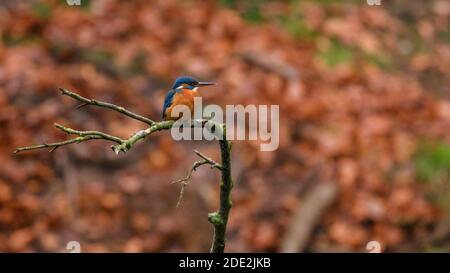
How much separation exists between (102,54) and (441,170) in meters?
4.02

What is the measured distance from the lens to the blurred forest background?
6.04 m

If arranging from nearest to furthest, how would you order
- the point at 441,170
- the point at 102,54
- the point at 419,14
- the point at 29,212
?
the point at 29,212 < the point at 441,170 < the point at 102,54 < the point at 419,14

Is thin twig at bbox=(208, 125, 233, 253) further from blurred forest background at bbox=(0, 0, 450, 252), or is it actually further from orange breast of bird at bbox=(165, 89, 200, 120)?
blurred forest background at bbox=(0, 0, 450, 252)

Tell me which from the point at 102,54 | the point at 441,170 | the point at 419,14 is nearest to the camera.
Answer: the point at 441,170

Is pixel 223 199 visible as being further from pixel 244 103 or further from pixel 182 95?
pixel 244 103

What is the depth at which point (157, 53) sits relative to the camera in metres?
7.74

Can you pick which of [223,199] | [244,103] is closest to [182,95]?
[223,199]

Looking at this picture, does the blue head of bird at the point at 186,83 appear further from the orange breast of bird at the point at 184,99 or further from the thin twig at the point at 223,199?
the thin twig at the point at 223,199

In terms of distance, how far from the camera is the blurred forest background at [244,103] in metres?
6.04

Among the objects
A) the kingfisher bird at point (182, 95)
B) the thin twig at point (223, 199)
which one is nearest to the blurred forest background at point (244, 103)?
the kingfisher bird at point (182, 95)

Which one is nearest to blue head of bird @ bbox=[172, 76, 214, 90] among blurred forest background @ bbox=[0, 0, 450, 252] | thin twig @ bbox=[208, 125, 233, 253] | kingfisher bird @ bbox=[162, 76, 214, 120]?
kingfisher bird @ bbox=[162, 76, 214, 120]
